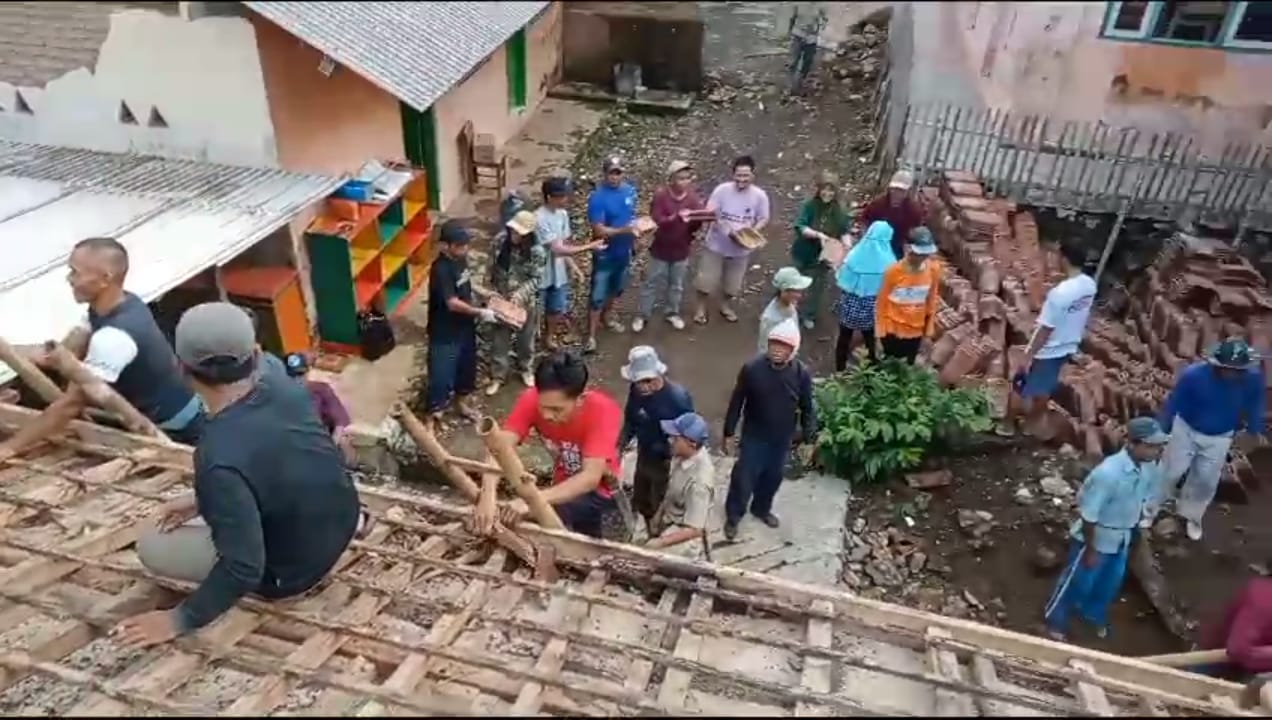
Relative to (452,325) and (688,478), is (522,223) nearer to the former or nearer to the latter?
(452,325)

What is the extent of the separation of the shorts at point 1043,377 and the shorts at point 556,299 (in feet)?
13.3

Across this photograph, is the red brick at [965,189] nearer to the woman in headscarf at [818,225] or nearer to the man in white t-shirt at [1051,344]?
the woman in headscarf at [818,225]

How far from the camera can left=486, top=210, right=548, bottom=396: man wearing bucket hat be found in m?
7.71

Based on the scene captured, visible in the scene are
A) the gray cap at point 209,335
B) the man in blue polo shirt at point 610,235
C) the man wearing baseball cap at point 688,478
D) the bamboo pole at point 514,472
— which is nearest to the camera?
the gray cap at point 209,335

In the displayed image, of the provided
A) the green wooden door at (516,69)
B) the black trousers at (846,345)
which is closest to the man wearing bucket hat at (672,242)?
the black trousers at (846,345)

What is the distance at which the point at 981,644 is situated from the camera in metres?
3.48

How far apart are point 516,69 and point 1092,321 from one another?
895 cm

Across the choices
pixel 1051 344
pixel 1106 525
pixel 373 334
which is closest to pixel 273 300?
pixel 373 334

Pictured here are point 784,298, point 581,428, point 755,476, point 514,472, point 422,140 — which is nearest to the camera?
point 514,472

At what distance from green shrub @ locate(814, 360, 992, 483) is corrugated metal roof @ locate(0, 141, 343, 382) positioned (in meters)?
4.70

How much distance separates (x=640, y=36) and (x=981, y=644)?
13.9 meters

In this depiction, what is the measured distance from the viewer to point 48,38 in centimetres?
805

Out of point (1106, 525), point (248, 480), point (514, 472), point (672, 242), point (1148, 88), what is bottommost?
point (672, 242)

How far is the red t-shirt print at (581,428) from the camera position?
15.2 feet
